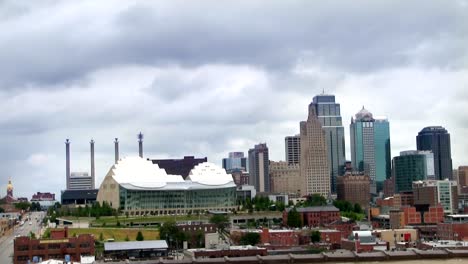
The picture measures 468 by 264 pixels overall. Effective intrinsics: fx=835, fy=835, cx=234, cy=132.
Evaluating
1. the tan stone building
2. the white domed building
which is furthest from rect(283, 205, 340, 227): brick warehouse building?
the tan stone building

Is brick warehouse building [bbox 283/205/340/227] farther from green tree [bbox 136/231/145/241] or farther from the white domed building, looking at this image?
the white domed building

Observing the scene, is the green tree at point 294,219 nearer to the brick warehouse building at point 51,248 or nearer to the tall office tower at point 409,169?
the brick warehouse building at point 51,248

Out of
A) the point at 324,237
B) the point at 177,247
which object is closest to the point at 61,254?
the point at 177,247

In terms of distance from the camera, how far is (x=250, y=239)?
77.1 m

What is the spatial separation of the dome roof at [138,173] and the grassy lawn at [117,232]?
1422 inches

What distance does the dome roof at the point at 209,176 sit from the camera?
13625 cm

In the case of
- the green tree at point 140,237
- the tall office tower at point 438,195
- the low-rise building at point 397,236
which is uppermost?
the tall office tower at point 438,195

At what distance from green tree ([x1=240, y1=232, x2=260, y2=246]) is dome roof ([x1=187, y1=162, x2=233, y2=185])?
5714cm

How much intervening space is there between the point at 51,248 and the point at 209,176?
7116 centimetres

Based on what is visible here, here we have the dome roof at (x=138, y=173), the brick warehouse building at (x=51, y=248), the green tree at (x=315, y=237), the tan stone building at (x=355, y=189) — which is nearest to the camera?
the brick warehouse building at (x=51, y=248)

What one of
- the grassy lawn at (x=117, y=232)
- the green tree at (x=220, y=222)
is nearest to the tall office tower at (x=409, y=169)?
the green tree at (x=220, y=222)

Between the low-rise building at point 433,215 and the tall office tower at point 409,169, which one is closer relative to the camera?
the low-rise building at point 433,215

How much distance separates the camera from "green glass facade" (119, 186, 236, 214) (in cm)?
12762

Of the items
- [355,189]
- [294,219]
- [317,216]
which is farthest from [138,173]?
[355,189]
